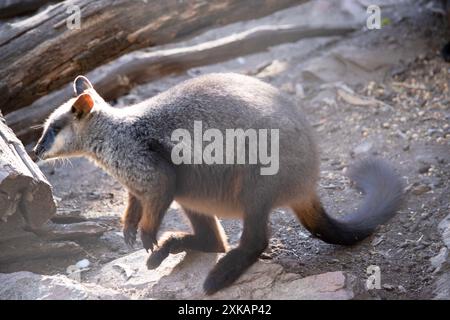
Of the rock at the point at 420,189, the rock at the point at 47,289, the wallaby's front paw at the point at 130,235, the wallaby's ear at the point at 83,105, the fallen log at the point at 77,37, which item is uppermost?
the fallen log at the point at 77,37

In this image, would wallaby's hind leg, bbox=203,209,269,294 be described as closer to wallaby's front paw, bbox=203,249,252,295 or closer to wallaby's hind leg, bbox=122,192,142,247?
wallaby's front paw, bbox=203,249,252,295

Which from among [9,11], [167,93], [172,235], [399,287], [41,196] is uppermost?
[9,11]

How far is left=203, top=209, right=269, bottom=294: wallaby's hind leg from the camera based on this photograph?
493cm

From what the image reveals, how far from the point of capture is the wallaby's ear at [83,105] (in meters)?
5.27

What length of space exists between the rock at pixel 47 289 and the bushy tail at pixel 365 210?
1.72m

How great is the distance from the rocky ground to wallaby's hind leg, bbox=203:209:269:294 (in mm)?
314

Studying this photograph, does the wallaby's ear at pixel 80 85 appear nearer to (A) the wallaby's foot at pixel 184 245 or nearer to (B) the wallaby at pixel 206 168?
(B) the wallaby at pixel 206 168

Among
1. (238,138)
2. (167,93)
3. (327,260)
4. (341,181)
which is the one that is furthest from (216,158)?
(341,181)

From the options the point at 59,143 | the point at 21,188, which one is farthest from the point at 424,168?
the point at 21,188

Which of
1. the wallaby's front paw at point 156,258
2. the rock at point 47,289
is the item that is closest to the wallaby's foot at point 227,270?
the wallaby's front paw at point 156,258

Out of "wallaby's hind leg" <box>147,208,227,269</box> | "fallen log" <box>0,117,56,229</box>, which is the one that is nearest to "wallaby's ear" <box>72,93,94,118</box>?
"fallen log" <box>0,117,56,229</box>

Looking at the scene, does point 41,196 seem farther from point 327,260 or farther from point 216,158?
point 327,260
